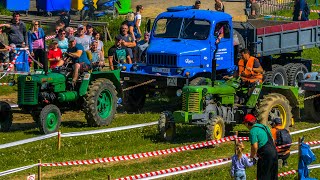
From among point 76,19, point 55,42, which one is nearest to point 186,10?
point 55,42

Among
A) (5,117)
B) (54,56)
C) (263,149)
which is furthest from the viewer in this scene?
(54,56)

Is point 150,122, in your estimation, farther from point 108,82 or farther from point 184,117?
point 184,117

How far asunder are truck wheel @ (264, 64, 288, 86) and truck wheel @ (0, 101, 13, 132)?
321 inches

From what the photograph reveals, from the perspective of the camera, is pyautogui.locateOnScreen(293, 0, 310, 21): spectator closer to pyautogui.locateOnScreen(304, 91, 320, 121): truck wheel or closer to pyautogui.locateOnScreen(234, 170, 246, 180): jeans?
pyautogui.locateOnScreen(304, 91, 320, 121): truck wheel

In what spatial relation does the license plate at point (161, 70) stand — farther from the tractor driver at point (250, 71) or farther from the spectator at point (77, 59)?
the tractor driver at point (250, 71)

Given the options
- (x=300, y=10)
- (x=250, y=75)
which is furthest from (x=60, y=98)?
(x=300, y=10)

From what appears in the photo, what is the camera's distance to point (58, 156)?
61.8 ft

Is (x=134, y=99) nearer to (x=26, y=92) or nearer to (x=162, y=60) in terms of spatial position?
(x=162, y=60)

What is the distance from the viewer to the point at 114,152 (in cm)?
1923

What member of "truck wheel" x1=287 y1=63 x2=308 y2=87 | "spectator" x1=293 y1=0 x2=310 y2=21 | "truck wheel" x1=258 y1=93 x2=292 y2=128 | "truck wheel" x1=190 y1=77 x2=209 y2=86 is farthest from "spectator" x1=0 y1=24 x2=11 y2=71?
"spectator" x1=293 y1=0 x2=310 y2=21

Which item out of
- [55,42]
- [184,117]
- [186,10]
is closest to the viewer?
[184,117]

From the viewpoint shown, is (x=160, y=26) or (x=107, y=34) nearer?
(x=160, y=26)

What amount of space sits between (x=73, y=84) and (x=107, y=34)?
13408 mm

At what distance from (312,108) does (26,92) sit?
6798 mm
